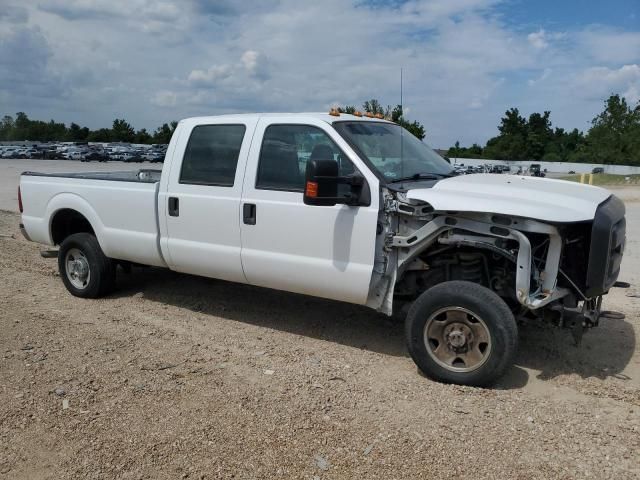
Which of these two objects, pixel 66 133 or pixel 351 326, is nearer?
pixel 351 326

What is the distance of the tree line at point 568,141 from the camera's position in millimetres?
68062

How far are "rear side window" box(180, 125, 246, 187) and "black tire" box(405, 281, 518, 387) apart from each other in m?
2.13

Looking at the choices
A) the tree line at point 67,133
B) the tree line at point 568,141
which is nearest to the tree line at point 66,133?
the tree line at point 67,133

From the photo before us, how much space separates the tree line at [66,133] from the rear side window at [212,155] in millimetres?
97015

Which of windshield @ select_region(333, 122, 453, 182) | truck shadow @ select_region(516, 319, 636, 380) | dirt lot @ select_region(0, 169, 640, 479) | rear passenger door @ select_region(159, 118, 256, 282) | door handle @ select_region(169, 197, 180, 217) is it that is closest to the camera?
dirt lot @ select_region(0, 169, 640, 479)

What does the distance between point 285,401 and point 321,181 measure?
160 cm

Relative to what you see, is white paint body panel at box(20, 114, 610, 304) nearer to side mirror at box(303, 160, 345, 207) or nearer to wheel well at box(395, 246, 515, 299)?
side mirror at box(303, 160, 345, 207)

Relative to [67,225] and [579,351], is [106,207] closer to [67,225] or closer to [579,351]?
[67,225]

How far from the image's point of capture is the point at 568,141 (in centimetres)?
10000

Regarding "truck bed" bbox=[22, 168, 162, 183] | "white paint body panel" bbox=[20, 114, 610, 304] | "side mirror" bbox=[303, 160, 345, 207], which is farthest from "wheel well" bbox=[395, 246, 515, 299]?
"truck bed" bbox=[22, 168, 162, 183]

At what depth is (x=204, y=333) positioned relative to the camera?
5.65m

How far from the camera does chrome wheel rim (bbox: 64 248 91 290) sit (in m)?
6.76

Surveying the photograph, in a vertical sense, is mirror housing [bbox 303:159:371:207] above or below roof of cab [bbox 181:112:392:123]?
below

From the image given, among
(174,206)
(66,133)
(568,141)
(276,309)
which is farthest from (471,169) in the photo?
(66,133)
